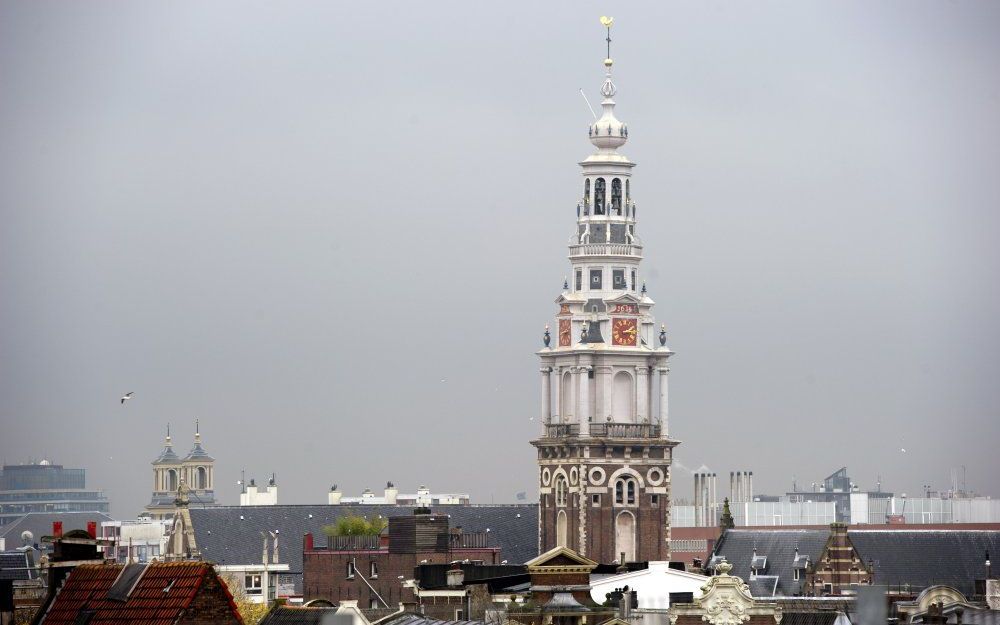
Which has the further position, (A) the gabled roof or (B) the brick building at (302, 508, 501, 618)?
(B) the brick building at (302, 508, 501, 618)

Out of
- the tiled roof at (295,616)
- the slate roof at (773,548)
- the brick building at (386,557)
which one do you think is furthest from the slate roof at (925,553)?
the tiled roof at (295,616)

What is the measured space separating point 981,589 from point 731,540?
25101 millimetres

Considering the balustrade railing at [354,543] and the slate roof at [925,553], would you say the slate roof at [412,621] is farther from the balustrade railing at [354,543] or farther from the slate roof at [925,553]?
the balustrade railing at [354,543]

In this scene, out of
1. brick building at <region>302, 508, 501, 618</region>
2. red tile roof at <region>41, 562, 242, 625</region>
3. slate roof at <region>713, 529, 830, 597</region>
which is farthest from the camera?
brick building at <region>302, 508, 501, 618</region>

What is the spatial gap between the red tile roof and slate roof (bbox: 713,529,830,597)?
85449 mm

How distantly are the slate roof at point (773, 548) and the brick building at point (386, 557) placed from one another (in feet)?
43.3

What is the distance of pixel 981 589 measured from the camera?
151m

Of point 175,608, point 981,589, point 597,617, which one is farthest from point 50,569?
point 981,589

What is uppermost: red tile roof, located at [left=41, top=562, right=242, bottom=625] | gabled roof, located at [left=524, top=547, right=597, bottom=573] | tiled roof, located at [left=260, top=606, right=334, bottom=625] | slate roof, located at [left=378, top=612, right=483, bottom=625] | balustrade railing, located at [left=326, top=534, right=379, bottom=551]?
balustrade railing, located at [left=326, top=534, right=379, bottom=551]

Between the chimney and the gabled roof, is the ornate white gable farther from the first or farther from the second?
the chimney

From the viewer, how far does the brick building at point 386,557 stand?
172875mm

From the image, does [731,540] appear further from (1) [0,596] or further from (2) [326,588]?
(1) [0,596]

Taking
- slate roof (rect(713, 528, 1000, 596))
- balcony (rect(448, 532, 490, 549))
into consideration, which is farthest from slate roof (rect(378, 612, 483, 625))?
balcony (rect(448, 532, 490, 549))

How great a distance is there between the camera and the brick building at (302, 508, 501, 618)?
567 ft
